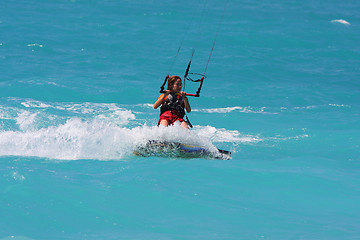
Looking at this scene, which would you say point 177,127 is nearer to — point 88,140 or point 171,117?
point 171,117

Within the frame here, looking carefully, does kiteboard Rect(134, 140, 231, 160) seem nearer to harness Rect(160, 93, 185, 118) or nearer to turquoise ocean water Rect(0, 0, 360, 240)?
turquoise ocean water Rect(0, 0, 360, 240)

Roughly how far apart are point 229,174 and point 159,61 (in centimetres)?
1420

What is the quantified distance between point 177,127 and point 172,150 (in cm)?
46

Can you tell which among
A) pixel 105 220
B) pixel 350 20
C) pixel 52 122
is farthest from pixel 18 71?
pixel 350 20

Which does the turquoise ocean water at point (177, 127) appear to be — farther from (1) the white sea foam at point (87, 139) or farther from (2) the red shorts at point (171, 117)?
(2) the red shorts at point (171, 117)

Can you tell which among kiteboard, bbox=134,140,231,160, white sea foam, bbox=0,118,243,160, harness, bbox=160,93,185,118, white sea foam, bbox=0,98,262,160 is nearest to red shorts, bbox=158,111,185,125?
harness, bbox=160,93,185,118

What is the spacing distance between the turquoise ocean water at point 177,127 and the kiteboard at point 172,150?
13cm

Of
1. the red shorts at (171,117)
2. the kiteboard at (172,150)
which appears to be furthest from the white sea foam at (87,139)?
the red shorts at (171,117)

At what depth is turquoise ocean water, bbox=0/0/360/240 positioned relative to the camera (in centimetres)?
725

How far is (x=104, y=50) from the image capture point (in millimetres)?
23953

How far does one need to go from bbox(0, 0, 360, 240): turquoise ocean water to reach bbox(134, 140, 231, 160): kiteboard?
0.13m

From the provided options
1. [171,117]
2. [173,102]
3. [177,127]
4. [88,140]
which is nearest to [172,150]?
[177,127]

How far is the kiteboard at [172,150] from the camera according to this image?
9.52m

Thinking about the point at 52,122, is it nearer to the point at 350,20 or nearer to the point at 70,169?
the point at 70,169
